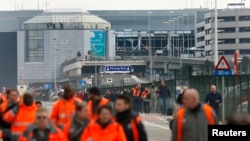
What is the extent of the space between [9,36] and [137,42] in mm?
27294

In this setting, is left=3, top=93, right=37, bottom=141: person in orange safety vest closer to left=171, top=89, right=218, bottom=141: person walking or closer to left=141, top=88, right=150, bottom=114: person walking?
left=171, top=89, right=218, bottom=141: person walking

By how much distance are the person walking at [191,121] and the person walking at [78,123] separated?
4.81 feet

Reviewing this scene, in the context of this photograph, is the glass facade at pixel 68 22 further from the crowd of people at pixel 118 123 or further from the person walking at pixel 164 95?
the crowd of people at pixel 118 123

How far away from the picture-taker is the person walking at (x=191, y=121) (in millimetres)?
13672

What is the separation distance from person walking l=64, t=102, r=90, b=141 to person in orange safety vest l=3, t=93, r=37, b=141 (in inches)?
136

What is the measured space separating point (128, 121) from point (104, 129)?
1461 mm

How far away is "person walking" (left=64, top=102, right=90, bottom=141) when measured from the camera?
48.5 ft

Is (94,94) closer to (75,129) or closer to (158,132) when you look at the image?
(75,129)

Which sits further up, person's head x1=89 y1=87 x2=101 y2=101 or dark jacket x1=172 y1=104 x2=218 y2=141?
person's head x1=89 y1=87 x2=101 y2=101

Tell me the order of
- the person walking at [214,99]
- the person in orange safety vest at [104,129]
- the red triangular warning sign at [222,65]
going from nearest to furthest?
the person in orange safety vest at [104,129] → the person walking at [214,99] → the red triangular warning sign at [222,65]

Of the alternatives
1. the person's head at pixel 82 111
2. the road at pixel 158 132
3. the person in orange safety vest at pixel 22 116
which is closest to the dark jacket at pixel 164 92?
the road at pixel 158 132

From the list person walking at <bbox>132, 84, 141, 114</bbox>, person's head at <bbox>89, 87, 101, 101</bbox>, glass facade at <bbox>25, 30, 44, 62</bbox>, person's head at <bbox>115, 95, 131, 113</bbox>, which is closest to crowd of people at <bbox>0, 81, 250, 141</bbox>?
person's head at <bbox>115, 95, 131, 113</bbox>

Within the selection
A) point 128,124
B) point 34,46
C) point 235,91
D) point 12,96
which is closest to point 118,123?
point 128,124

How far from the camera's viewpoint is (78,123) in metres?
15.0
